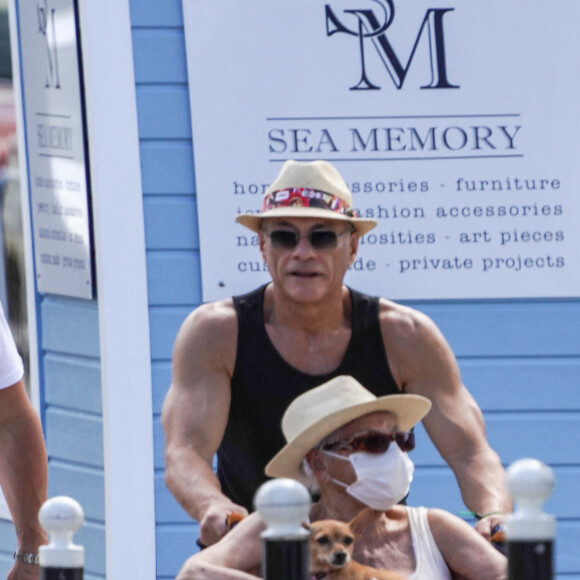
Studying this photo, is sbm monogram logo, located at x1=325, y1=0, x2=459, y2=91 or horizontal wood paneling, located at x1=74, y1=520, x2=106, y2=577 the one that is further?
horizontal wood paneling, located at x1=74, y1=520, x2=106, y2=577

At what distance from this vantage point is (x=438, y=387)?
12.2ft

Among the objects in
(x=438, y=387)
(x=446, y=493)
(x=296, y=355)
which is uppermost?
(x=296, y=355)

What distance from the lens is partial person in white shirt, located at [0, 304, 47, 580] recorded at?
11.7 feet

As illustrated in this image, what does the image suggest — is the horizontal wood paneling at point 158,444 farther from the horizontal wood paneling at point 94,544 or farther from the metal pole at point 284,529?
the metal pole at point 284,529

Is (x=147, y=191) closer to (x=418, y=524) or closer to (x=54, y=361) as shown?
(x=54, y=361)

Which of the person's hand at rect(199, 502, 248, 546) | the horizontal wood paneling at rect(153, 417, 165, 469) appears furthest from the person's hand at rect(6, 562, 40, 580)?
the horizontal wood paneling at rect(153, 417, 165, 469)

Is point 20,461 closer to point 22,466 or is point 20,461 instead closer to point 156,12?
point 22,466

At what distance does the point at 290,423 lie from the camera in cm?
329

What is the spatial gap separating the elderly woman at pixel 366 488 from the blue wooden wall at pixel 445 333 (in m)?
1.71

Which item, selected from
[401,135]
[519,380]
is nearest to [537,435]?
[519,380]

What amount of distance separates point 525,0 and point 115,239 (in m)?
1.49

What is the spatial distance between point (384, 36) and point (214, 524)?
2198 millimetres

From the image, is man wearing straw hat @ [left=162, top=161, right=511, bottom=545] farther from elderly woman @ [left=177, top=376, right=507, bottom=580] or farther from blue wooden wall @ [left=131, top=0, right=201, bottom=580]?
blue wooden wall @ [left=131, top=0, right=201, bottom=580]

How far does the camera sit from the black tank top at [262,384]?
3619mm
